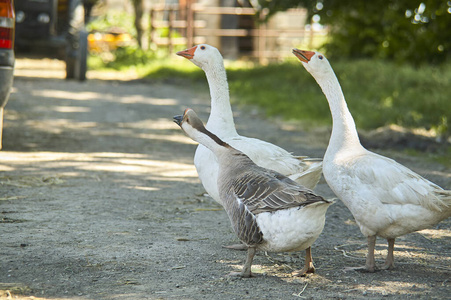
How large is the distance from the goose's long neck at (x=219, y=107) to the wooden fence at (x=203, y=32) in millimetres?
17289

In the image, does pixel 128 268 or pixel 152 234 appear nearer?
pixel 128 268

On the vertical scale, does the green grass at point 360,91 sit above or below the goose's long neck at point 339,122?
below

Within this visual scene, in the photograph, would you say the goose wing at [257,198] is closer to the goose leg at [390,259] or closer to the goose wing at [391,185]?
the goose wing at [391,185]

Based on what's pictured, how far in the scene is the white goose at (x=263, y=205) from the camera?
3547 mm

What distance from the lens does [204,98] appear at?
560 inches

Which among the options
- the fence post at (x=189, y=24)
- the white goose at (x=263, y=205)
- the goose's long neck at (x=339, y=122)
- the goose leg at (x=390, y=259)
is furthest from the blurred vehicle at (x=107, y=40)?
the goose leg at (x=390, y=259)

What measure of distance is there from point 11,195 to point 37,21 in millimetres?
8863

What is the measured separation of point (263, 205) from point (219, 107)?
1646mm

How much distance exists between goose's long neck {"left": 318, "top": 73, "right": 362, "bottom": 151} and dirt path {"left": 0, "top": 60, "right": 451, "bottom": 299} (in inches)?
31.5

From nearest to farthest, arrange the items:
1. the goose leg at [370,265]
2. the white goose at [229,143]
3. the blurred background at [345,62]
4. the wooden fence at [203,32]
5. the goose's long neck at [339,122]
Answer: the goose leg at [370,265] → the goose's long neck at [339,122] → the white goose at [229,143] → the blurred background at [345,62] → the wooden fence at [203,32]

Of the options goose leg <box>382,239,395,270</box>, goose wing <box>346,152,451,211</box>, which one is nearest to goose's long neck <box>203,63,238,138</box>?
goose wing <box>346,152,451,211</box>

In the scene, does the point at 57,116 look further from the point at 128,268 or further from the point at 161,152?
the point at 128,268

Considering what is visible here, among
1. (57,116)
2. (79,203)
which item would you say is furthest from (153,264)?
(57,116)

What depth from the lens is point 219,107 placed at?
5156 mm
